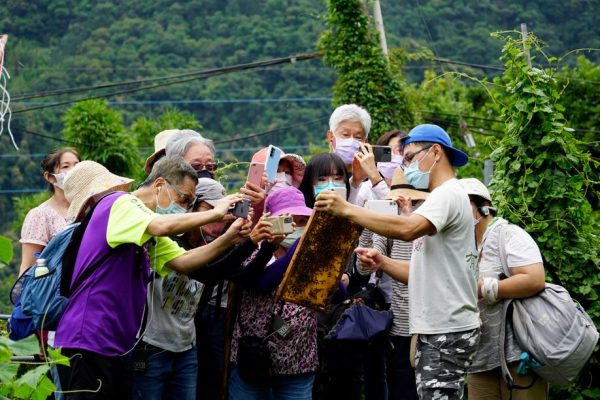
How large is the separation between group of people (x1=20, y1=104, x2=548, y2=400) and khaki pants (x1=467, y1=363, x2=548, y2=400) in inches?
0.5

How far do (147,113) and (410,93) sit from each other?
2001 cm

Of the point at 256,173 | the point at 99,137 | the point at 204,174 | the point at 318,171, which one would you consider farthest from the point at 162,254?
the point at 99,137

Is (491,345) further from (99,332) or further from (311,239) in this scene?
(99,332)

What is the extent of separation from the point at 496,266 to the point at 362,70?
1029 centimetres

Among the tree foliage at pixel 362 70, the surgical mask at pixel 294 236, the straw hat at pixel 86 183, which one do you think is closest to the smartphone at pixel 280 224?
the surgical mask at pixel 294 236

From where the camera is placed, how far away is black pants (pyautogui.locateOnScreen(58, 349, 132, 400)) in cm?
508

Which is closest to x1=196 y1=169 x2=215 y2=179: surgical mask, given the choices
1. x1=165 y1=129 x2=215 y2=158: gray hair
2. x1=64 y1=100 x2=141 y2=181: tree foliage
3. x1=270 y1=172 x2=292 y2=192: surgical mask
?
x1=165 y1=129 x2=215 y2=158: gray hair

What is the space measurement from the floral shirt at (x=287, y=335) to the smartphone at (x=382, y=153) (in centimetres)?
155

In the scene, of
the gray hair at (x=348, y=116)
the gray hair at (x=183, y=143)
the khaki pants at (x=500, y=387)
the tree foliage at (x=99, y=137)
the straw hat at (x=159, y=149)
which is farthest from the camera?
the tree foliage at (x=99, y=137)

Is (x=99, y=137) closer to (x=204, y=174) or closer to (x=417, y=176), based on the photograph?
(x=204, y=174)

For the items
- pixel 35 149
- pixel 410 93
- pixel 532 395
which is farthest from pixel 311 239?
pixel 35 149

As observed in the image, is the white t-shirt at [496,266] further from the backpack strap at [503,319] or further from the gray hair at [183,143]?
the gray hair at [183,143]

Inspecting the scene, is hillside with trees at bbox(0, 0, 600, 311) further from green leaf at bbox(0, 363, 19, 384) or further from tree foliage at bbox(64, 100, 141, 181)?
green leaf at bbox(0, 363, 19, 384)

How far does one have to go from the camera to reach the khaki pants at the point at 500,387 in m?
6.08
